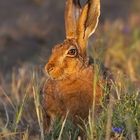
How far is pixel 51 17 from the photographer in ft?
45.0

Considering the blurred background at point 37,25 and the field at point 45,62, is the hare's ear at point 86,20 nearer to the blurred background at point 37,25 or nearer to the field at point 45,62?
the field at point 45,62

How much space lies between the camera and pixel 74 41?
5.89 metres

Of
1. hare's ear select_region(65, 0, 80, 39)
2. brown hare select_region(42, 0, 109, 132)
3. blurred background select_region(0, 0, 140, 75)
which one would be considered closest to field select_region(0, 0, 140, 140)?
blurred background select_region(0, 0, 140, 75)

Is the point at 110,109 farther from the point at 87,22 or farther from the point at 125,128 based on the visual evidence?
the point at 87,22

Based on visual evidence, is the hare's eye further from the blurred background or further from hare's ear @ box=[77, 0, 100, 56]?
the blurred background

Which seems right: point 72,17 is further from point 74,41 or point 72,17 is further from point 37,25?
point 37,25

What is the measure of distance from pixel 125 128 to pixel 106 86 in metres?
0.50

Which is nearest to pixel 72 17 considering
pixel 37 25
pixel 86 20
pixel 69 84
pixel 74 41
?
pixel 86 20

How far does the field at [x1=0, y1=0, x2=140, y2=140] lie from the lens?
15.8 feet

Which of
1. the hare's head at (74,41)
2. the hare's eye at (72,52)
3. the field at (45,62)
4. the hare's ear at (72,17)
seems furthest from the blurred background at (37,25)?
the hare's eye at (72,52)

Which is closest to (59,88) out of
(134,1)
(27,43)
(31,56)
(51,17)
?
(31,56)

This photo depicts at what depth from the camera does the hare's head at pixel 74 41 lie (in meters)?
5.55

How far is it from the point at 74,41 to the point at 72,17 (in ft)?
1.15

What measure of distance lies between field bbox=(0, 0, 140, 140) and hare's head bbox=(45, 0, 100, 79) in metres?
0.14
